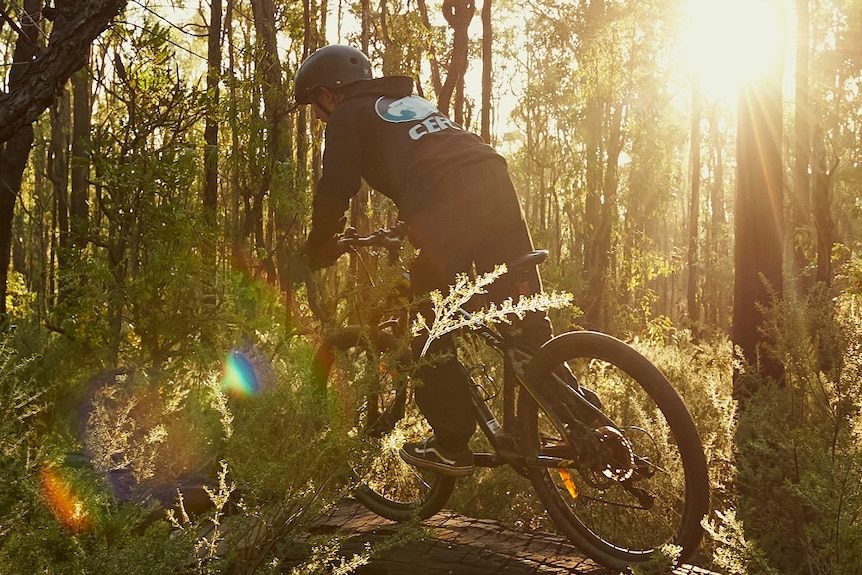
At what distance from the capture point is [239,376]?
17.0 ft

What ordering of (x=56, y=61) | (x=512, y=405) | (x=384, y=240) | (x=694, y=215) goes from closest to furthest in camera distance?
(x=512, y=405)
(x=384, y=240)
(x=56, y=61)
(x=694, y=215)

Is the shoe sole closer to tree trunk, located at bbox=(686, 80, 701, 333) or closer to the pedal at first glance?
the pedal

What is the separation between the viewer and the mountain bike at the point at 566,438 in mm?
2609

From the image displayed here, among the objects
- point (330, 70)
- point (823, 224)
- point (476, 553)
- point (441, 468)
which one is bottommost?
point (476, 553)

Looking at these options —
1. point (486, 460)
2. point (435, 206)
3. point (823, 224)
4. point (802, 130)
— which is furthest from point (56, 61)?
point (802, 130)

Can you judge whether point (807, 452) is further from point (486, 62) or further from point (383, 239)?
point (486, 62)

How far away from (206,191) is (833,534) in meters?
7.79

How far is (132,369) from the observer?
5523mm

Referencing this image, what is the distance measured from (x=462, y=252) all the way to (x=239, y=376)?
105 inches

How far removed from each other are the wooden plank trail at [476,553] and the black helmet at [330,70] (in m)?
2.01

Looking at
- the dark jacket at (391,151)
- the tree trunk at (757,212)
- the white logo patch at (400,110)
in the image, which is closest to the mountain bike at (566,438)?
the dark jacket at (391,151)

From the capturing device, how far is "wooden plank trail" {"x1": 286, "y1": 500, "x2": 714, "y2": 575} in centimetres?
288

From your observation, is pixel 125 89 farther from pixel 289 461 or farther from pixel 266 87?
pixel 289 461

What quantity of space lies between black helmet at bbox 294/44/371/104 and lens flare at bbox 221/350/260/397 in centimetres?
216
